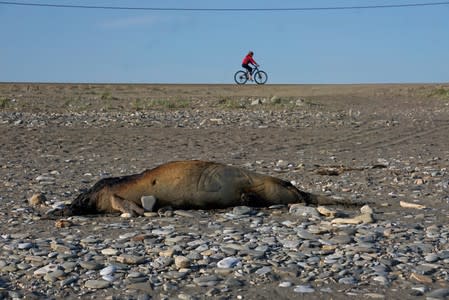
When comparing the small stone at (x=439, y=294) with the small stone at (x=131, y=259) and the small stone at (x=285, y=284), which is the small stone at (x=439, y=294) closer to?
the small stone at (x=285, y=284)

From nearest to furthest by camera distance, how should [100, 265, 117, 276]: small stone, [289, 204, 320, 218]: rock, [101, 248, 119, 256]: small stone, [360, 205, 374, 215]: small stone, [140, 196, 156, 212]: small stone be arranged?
[100, 265, 117, 276]: small stone
[101, 248, 119, 256]: small stone
[289, 204, 320, 218]: rock
[360, 205, 374, 215]: small stone
[140, 196, 156, 212]: small stone

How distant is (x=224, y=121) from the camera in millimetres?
18250

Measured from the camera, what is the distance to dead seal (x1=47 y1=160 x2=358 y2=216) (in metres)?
7.63

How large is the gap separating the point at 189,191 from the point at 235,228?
41.6 inches

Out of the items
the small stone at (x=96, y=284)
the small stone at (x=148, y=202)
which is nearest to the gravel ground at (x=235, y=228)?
the small stone at (x=96, y=284)

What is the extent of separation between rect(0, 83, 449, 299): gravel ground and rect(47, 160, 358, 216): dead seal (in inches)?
7.5

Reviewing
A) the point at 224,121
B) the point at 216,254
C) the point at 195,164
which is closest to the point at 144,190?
the point at 195,164

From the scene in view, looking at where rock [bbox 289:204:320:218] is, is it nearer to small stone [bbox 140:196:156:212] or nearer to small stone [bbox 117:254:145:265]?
small stone [bbox 140:196:156:212]

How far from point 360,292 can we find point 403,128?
13.5 meters

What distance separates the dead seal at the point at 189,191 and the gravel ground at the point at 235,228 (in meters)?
A: 0.19

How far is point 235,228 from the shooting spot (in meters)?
6.71

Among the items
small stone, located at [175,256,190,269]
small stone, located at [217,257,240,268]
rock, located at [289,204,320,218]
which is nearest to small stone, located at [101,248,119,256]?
small stone, located at [175,256,190,269]

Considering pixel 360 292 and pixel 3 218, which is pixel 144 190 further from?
pixel 360 292

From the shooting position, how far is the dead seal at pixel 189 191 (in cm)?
763
